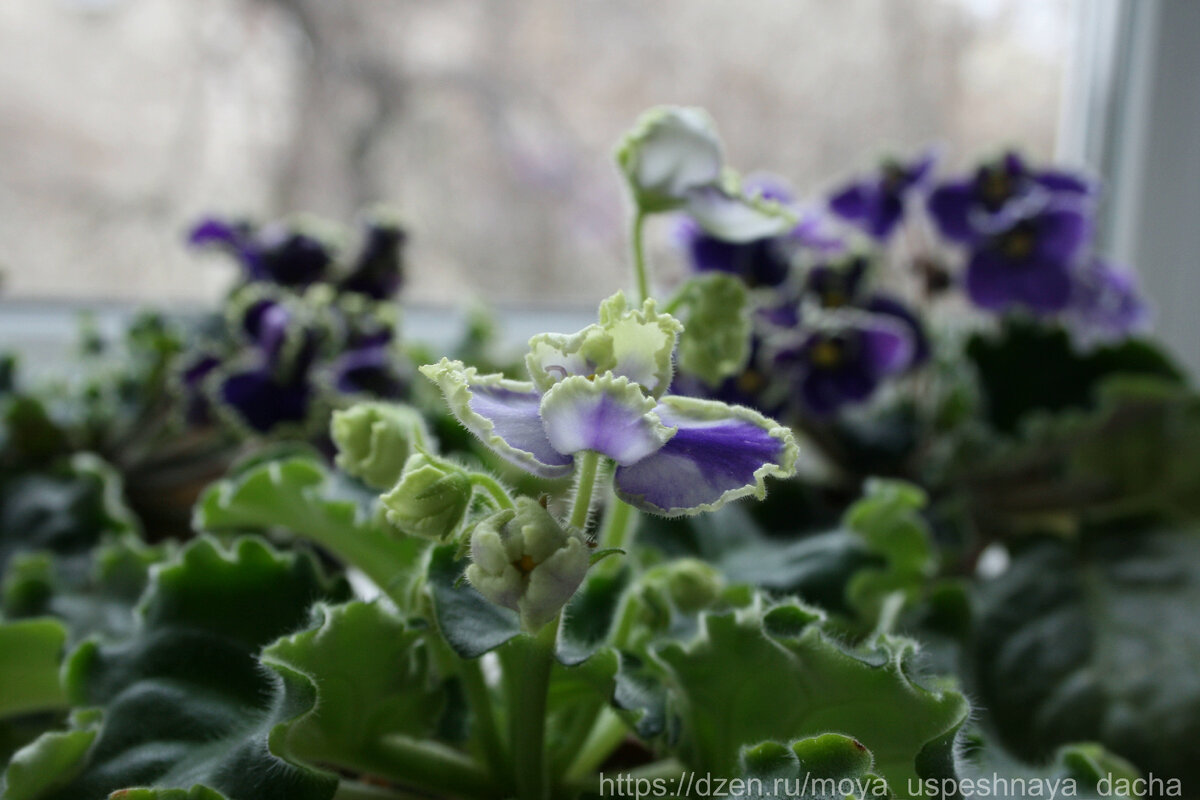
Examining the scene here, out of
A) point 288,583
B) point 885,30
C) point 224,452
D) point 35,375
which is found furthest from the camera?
point 885,30

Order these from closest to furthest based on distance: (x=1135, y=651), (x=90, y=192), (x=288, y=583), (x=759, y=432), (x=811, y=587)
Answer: (x=759, y=432)
(x=288, y=583)
(x=811, y=587)
(x=1135, y=651)
(x=90, y=192)

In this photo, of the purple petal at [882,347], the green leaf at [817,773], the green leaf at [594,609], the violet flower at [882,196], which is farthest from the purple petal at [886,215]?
A: the green leaf at [817,773]

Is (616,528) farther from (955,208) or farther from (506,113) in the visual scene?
(506,113)

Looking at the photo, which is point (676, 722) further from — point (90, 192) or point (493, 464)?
point (90, 192)

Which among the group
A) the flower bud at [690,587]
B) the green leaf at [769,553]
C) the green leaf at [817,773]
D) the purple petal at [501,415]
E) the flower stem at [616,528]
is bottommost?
the green leaf at [769,553]

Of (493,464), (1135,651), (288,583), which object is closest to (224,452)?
(493,464)

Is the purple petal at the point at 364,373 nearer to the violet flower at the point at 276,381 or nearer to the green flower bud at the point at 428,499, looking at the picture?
the violet flower at the point at 276,381
